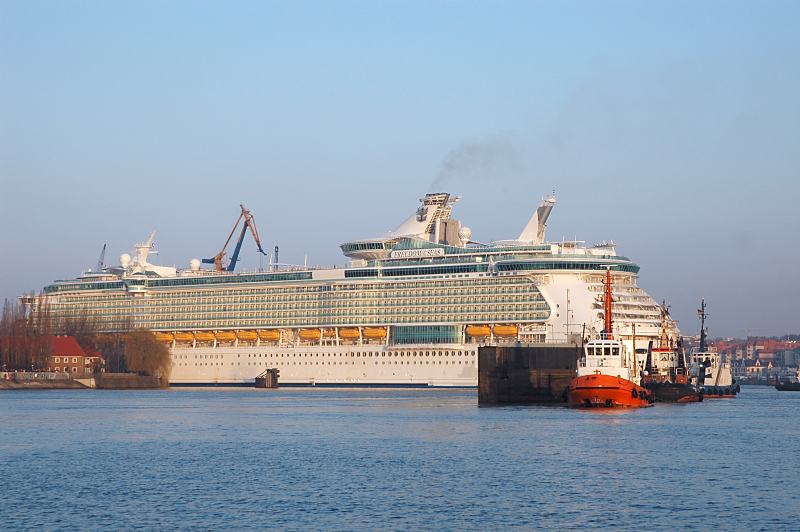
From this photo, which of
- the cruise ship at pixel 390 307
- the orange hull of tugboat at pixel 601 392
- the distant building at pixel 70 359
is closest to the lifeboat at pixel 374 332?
the cruise ship at pixel 390 307

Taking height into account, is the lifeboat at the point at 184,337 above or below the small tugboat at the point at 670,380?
above

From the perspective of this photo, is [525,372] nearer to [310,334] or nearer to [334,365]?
[334,365]

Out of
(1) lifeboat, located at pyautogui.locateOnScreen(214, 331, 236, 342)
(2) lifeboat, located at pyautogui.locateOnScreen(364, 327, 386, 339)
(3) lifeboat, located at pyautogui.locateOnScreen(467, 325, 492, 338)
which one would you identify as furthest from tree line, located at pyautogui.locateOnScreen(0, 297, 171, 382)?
(3) lifeboat, located at pyautogui.locateOnScreen(467, 325, 492, 338)

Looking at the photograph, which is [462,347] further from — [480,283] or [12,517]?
[12,517]

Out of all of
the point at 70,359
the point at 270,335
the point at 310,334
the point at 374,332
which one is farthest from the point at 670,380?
the point at 70,359

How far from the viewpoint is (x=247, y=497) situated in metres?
39.8

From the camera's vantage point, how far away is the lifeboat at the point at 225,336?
132500mm

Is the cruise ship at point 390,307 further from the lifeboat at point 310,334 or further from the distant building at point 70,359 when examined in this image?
the distant building at point 70,359

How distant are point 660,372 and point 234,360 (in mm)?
45836

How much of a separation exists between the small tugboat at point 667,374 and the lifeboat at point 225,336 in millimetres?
45838

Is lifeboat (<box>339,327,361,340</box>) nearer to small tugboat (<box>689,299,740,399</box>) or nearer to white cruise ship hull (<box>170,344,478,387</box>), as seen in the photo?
white cruise ship hull (<box>170,344,478,387</box>)

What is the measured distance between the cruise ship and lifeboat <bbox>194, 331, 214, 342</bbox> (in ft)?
0.34

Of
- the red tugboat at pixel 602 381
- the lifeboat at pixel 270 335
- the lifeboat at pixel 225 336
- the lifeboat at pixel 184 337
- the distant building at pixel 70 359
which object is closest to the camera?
the red tugboat at pixel 602 381

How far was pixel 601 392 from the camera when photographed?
250ft
